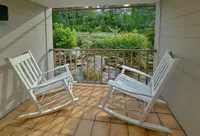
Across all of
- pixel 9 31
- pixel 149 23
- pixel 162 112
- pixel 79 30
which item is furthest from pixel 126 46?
pixel 9 31

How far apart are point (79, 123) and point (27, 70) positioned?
1084 mm

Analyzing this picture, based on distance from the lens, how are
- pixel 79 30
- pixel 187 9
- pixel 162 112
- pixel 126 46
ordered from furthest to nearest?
pixel 79 30 < pixel 126 46 < pixel 162 112 < pixel 187 9

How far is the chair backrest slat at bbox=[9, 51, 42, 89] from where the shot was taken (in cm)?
200

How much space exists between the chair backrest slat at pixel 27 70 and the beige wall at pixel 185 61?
189cm

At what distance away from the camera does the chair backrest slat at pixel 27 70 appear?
2.00 metres

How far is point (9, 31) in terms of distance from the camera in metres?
2.13

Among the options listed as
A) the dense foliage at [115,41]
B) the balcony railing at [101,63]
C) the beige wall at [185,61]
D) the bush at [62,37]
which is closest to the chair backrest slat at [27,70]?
the balcony railing at [101,63]

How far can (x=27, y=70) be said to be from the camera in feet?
7.46

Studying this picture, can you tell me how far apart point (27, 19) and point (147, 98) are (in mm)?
2168

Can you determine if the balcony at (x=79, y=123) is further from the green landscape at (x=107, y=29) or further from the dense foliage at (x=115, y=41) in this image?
the green landscape at (x=107, y=29)

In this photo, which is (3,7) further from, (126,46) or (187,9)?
(126,46)

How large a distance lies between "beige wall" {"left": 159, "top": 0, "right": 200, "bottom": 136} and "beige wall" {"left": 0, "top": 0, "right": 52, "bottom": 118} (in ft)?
7.23

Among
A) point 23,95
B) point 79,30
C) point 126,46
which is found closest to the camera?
point 23,95

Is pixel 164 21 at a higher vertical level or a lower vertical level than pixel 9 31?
higher
